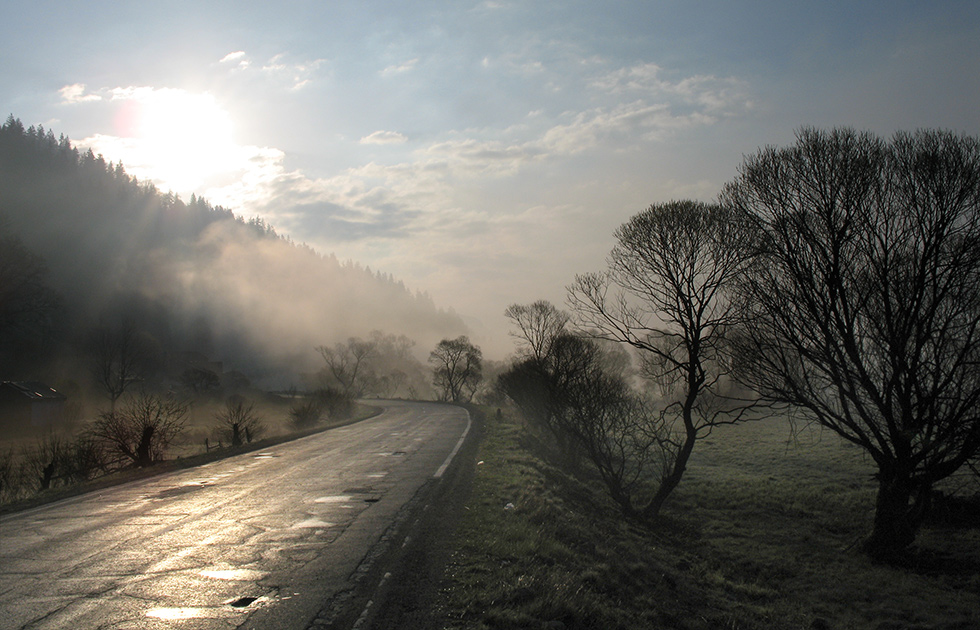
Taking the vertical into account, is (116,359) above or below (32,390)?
above

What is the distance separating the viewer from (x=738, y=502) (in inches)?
623

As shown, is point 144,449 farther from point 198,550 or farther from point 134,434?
point 198,550

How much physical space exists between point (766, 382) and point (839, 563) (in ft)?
11.4

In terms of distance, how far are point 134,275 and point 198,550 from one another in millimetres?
125816

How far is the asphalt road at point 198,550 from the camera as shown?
4.66 metres

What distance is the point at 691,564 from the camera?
384 inches

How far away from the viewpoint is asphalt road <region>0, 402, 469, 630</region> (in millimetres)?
4656

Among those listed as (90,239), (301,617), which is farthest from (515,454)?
(90,239)

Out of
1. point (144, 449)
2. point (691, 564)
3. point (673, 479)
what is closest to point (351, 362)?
point (144, 449)

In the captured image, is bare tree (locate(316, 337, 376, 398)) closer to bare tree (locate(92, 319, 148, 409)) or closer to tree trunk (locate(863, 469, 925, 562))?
bare tree (locate(92, 319, 148, 409))

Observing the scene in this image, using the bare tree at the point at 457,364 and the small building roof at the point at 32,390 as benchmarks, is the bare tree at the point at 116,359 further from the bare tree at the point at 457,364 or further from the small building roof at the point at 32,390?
the bare tree at the point at 457,364

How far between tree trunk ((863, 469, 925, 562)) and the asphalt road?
8.79m

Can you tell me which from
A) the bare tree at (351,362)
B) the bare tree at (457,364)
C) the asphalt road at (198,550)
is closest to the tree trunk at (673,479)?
the asphalt road at (198,550)

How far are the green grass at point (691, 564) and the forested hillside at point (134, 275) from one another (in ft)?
236
